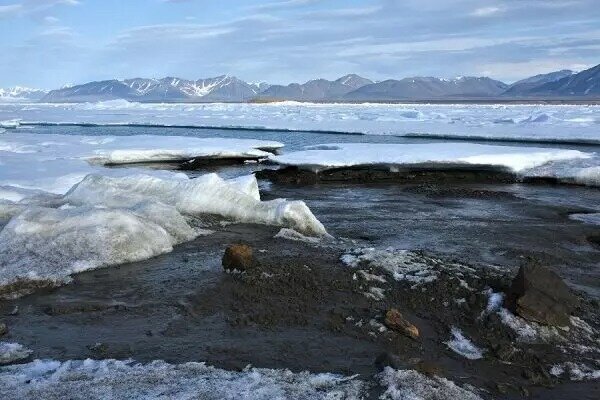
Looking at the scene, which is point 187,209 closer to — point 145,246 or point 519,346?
point 145,246

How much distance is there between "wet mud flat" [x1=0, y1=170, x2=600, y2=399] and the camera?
4051 millimetres

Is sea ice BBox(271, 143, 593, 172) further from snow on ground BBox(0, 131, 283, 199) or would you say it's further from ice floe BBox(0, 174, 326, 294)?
ice floe BBox(0, 174, 326, 294)

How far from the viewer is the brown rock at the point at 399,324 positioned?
4477 mm

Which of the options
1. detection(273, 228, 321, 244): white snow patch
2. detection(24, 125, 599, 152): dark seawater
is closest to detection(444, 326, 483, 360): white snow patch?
detection(273, 228, 321, 244): white snow patch

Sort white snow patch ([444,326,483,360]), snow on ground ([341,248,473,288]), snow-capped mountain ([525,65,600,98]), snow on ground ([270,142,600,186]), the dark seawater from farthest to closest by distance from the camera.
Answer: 1. snow-capped mountain ([525,65,600,98])
2. the dark seawater
3. snow on ground ([270,142,600,186])
4. snow on ground ([341,248,473,288])
5. white snow patch ([444,326,483,360])

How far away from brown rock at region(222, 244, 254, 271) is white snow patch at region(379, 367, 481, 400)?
223 cm

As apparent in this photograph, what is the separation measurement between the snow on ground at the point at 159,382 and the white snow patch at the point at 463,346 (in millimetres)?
1045

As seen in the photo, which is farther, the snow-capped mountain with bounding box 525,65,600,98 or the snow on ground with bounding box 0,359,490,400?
the snow-capped mountain with bounding box 525,65,600,98

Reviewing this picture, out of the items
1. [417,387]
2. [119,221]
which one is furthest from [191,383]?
[119,221]

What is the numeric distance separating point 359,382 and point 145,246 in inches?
139

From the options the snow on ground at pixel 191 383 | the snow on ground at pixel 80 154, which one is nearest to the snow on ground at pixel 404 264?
the snow on ground at pixel 191 383

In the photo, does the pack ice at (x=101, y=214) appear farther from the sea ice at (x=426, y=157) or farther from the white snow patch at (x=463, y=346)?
the sea ice at (x=426, y=157)

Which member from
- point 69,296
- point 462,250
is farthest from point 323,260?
point 69,296

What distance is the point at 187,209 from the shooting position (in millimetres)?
8227
